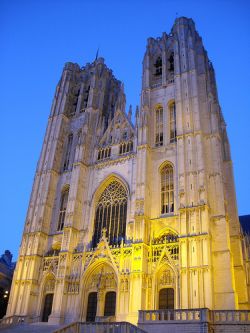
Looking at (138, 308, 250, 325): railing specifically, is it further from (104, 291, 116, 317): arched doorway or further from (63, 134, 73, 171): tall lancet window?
(63, 134, 73, 171): tall lancet window

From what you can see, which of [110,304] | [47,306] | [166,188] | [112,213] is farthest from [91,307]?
[166,188]

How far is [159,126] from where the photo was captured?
3044 cm

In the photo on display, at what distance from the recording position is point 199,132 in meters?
26.5

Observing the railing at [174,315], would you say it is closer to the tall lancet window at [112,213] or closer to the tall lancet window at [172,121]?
the tall lancet window at [112,213]

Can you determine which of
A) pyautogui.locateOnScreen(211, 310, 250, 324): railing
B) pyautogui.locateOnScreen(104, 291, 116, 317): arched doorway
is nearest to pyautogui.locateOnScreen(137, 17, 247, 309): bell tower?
pyautogui.locateOnScreen(211, 310, 250, 324): railing

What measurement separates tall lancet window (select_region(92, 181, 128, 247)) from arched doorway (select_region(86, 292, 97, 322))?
407 cm

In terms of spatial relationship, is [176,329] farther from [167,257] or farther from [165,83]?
[165,83]

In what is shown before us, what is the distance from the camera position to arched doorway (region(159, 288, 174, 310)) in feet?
71.5

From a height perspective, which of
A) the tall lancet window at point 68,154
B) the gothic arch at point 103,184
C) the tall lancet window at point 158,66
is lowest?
the gothic arch at point 103,184

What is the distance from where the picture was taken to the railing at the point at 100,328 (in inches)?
632

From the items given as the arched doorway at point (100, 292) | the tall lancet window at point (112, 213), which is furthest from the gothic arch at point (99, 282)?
the tall lancet window at point (112, 213)

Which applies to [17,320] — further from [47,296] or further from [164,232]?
[164,232]

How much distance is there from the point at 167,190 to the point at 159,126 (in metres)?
6.63

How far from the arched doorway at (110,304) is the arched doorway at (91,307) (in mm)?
898
